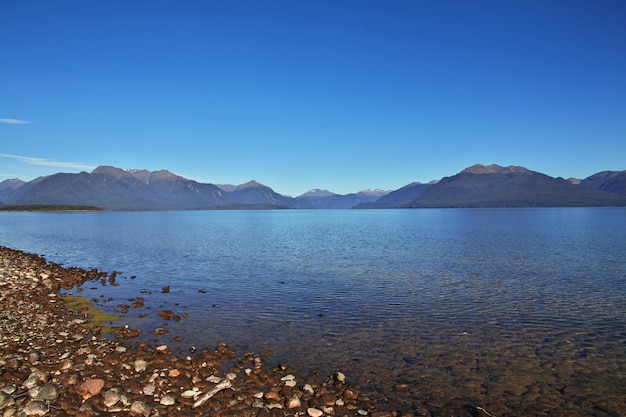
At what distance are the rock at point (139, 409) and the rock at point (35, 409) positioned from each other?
190 cm

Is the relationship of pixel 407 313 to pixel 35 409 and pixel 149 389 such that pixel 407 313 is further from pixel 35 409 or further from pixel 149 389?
pixel 35 409

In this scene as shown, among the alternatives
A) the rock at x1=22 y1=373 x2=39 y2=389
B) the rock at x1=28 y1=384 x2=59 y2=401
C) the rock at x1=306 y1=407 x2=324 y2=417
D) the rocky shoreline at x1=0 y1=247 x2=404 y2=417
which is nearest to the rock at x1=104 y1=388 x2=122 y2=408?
the rocky shoreline at x1=0 y1=247 x2=404 y2=417

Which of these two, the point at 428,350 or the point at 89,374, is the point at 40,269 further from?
the point at 428,350

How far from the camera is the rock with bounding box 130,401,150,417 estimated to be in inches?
379

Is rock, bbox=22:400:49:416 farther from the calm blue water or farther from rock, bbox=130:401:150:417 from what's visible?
the calm blue water

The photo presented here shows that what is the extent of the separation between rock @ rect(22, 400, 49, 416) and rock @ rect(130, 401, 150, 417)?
1.90 m

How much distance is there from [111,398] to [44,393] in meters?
1.64

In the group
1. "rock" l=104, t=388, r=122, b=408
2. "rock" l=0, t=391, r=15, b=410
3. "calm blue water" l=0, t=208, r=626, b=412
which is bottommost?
"calm blue water" l=0, t=208, r=626, b=412

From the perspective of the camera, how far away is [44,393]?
32.6 ft

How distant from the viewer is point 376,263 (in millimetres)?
39656

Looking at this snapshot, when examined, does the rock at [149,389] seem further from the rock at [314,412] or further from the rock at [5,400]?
the rock at [314,412]

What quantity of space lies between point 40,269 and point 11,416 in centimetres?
2867

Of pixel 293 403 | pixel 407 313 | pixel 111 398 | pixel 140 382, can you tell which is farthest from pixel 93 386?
pixel 407 313

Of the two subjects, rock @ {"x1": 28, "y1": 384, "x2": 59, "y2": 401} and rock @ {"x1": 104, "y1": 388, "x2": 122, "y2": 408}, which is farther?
rock @ {"x1": 104, "y1": 388, "x2": 122, "y2": 408}
